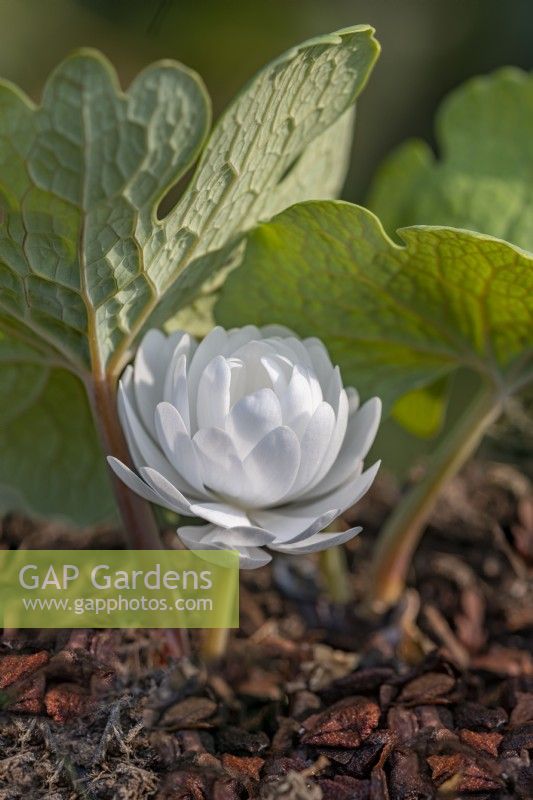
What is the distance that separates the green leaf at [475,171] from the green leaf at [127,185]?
0.14 meters

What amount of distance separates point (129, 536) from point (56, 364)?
0.31ft

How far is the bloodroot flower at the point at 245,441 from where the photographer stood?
351mm

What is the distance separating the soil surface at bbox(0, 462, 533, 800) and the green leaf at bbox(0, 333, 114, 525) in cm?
3

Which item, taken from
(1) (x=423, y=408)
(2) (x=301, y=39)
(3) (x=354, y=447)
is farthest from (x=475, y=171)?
(2) (x=301, y=39)

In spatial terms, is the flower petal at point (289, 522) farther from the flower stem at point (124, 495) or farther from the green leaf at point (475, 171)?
the green leaf at point (475, 171)

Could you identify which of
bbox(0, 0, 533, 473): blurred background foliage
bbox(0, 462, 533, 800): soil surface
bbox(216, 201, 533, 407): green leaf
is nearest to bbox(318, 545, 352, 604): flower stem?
bbox(0, 462, 533, 800): soil surface

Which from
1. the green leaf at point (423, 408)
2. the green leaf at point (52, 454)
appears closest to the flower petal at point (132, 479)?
the green leaf at point (52, 454)

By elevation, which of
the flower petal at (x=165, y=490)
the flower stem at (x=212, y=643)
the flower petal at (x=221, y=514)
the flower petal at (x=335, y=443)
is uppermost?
the flower petal at (x=335, y=443)

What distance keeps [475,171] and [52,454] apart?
12.9 inches

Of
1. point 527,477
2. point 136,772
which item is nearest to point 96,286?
point 136,772

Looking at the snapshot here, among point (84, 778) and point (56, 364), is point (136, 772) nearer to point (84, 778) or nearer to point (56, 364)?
point (84, 778)

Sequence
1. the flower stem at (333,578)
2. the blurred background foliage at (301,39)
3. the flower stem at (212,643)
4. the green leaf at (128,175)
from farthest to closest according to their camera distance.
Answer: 1. the blurred background foliage at (301,39)
2. the flower stem at (333,578)
3. the flower stem at (212,643)
4. the green leaf at (128,175)

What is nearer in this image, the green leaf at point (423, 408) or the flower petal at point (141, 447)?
the flower petal at point (141, 447)

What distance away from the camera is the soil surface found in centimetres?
36
